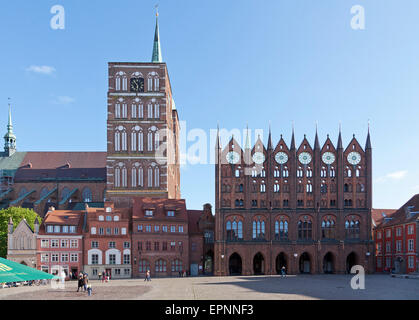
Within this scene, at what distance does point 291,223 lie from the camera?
76.5 m

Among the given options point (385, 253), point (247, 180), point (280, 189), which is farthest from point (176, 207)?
point (385, 253)

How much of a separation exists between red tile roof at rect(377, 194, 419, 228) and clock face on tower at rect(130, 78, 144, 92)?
2006 inches

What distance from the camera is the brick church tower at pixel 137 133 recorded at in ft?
281

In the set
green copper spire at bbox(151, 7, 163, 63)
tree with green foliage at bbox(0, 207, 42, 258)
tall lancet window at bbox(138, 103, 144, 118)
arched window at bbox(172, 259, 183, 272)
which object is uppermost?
green copper spire at bbox(151, 7, 163, 63)

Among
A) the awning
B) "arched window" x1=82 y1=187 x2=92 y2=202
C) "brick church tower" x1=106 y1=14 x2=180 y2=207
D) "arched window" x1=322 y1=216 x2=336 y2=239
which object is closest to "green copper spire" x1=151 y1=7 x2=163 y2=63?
"brick church tower" x1=106 y1=14 x2=180 y2=207

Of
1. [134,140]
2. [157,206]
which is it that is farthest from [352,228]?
[134,140]

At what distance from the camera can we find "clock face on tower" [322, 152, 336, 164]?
3073 inches

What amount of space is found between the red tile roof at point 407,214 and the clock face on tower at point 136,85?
5096 centimetres

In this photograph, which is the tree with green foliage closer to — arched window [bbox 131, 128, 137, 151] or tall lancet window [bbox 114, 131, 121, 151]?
→ tall lancet window [bbox 114, 131, 121, 151]

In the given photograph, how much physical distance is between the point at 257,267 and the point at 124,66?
44658 mm

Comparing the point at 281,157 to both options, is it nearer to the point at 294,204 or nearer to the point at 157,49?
the point at 294,204

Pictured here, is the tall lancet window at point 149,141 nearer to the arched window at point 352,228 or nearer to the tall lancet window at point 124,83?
the tall lancet window at point 124,83

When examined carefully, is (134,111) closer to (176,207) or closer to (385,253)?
(176,207)

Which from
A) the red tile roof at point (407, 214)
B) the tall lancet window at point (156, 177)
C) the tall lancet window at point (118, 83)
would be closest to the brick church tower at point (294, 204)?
the red tile roof at point (407, 214)
